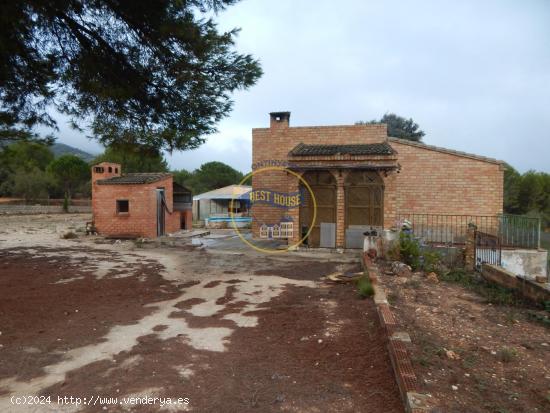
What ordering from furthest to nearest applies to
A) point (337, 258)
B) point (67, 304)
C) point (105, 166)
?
point (105, 166) < point (337, 258) < point (67, 304)

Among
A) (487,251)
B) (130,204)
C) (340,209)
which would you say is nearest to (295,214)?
(340,209)

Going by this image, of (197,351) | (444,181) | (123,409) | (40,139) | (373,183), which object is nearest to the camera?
(123,409)

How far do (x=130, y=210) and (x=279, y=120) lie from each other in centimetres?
749

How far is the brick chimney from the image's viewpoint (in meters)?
14.3

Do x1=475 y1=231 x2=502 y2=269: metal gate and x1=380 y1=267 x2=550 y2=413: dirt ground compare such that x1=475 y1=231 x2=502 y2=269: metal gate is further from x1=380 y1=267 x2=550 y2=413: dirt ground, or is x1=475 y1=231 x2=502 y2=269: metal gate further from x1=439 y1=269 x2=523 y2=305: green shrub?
x1=380 y1=267 x2=550 y2=413: dirt ground

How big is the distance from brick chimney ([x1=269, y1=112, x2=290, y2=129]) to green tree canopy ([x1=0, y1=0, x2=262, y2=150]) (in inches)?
276

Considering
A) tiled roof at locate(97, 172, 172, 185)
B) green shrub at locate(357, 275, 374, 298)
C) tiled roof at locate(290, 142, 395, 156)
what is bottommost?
green shrub at locate(357, 275, 374, 298)

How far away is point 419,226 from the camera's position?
12.9 metres

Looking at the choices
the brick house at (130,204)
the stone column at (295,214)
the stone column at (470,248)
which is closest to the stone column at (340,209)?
the stone column at (295,214)

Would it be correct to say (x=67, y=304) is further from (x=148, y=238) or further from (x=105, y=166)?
(x=105, y=166)

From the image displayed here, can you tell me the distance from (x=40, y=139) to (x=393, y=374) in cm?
728

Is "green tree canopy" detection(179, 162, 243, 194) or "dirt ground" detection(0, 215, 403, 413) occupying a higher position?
"green tree canopy" detection(179, 162, 243, 194)

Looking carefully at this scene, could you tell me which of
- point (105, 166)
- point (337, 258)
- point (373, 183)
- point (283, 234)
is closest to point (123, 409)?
point (337, 258)

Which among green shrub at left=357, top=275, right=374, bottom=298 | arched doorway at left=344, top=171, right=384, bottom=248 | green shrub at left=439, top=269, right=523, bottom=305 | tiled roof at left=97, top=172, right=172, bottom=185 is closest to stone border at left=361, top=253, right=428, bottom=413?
green shrub at left=357, top=275, right=374, bottom=298
